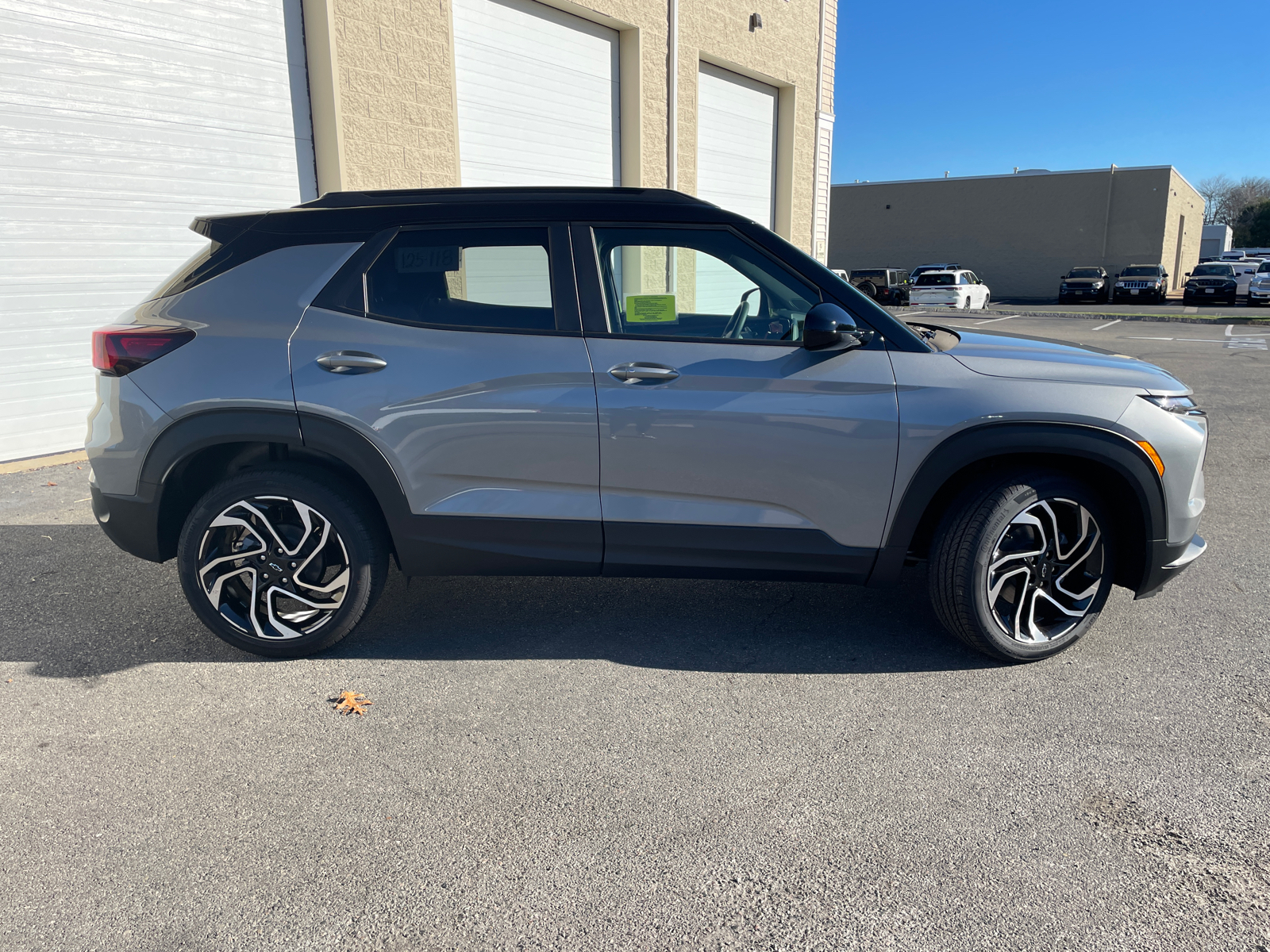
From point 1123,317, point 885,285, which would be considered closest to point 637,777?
point 885,285

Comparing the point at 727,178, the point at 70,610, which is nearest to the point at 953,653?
the point at 70,610

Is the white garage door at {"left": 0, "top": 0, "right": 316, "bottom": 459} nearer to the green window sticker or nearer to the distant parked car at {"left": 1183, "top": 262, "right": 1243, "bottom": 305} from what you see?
the green window sticker

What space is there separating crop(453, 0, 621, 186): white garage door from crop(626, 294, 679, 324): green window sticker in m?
7.05

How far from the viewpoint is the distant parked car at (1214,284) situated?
36.2 metres

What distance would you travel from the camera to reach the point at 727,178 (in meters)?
14.3

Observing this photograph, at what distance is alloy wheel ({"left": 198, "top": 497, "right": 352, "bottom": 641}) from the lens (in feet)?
11.4

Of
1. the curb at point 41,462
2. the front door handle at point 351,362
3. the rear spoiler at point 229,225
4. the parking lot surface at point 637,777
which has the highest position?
the rear spoiler at point 229,225

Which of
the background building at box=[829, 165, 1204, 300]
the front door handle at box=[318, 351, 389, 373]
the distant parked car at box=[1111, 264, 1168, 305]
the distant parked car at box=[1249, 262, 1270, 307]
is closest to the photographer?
Answer: the front door handle at box=[318, 351, 389, 373]

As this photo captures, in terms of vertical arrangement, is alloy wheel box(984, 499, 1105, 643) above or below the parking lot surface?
above

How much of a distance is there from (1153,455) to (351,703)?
3129 mm

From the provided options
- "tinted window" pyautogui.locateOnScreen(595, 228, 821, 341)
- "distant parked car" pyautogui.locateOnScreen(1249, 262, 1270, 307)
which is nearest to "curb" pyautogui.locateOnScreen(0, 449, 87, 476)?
"tinted window" pyautogui.locateOnScreen(595, 228, 821, 341)

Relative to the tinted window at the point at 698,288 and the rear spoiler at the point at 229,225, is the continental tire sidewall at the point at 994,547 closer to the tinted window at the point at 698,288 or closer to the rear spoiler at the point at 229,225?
the tinted window at the point at 698,288

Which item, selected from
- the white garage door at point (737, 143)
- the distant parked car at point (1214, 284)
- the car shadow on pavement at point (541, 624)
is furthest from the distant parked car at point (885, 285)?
the car shadow on pavement at point (541, 624)

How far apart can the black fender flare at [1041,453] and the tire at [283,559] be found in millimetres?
2122
